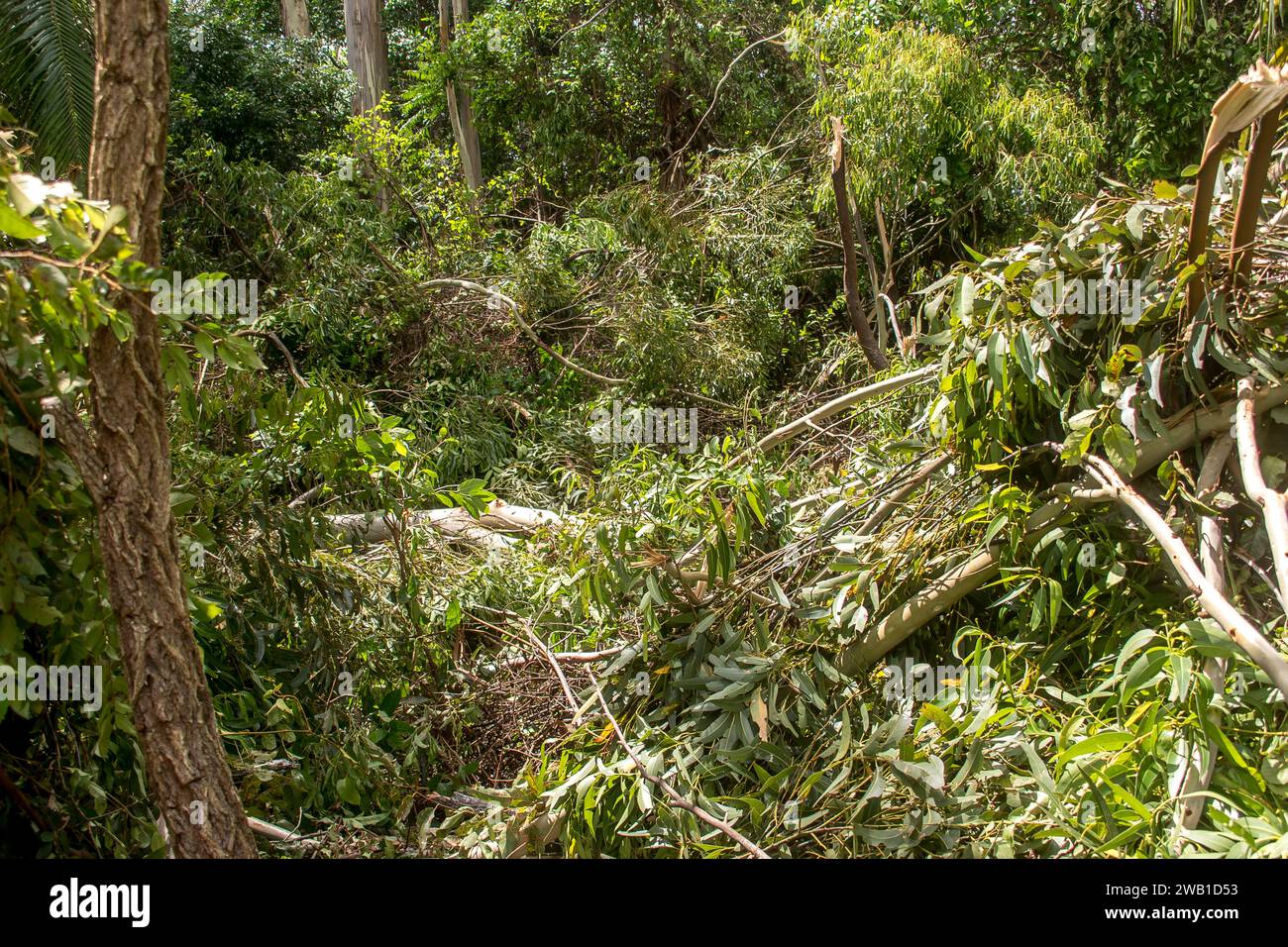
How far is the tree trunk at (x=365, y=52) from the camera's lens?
1181cm

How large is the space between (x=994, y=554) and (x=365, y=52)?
1066 cm

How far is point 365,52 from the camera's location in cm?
1182

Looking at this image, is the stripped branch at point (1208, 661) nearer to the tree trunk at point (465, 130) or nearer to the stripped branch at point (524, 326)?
the stripped branch at point (524, 326)

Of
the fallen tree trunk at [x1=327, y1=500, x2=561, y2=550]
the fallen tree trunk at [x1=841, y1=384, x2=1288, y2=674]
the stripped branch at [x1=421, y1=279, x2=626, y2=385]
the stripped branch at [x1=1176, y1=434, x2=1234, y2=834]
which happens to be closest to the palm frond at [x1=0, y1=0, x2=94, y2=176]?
the stripped branch at [x1=421, y1=279, x2=626, y2=385]

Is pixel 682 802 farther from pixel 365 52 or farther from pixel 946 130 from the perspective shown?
pixel 365 52

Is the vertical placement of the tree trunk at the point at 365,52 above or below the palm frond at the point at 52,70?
above

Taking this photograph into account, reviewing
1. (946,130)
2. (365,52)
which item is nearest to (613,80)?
(365,52)

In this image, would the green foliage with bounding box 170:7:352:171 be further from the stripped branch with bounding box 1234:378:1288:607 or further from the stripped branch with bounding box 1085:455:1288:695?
the stripped branch with bounding box 1234:378:1288:607

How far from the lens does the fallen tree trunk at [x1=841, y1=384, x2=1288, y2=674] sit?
2.99 metres

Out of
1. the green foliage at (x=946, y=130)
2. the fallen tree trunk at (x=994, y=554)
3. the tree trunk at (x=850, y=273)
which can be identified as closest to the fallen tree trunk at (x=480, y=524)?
the fallen tree trunk at (x=994, y=554)

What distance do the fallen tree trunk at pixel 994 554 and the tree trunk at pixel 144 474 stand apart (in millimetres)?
1967
